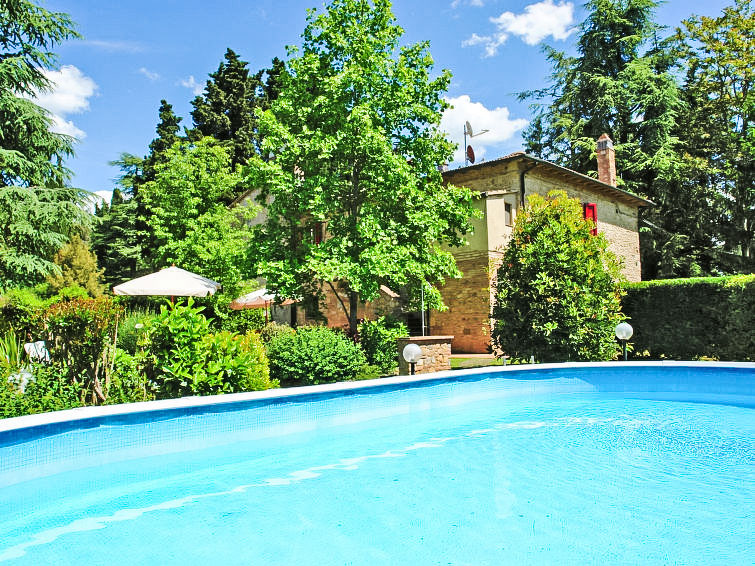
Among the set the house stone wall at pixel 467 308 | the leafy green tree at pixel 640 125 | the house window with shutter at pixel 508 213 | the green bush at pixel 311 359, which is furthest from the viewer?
the leafy green tree at pixel 640 125

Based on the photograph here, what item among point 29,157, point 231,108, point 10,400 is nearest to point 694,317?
point 10,400

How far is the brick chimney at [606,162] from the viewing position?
26875mm

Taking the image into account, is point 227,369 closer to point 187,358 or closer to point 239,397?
point 187,358

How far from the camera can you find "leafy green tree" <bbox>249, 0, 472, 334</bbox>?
13.5 m

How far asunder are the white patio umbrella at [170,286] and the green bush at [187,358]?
4.79 m

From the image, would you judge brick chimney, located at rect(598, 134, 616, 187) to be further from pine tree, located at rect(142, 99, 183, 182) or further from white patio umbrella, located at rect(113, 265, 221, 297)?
pine tree, located at rect(142, 99, 183, 182)

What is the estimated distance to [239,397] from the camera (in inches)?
278

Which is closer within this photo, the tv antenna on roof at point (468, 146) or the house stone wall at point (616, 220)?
the house stone wall at point (616, 220)

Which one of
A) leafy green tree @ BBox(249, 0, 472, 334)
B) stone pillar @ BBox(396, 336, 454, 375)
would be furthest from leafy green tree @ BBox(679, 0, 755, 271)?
stone pillar @ BBox(396, 336, 454, 375)

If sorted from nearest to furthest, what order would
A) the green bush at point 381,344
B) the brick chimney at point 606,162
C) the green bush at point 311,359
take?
the green bush at point 311,359 < the green bush at point 381,344 < the brick chimney at point 606,162

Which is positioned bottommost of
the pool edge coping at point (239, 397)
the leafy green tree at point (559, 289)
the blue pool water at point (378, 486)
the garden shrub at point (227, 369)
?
the blue pool water at point (378, 486)

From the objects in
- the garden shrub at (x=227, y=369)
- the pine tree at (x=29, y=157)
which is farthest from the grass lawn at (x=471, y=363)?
the pine tree at (x=29, y=157)

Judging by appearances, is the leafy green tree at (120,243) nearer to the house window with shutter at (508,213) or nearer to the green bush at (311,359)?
the house window with shutter at (508,213)

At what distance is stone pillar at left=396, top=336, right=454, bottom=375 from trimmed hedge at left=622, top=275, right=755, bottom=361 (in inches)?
269
